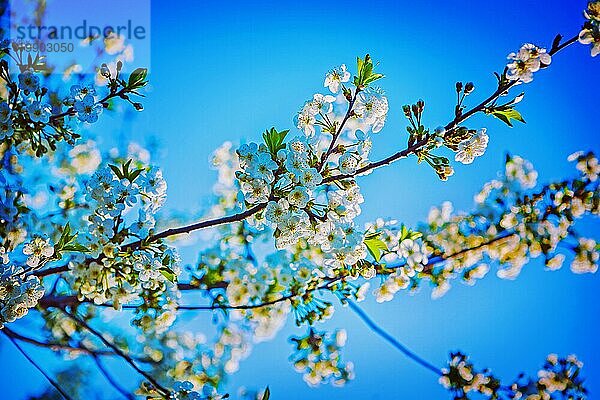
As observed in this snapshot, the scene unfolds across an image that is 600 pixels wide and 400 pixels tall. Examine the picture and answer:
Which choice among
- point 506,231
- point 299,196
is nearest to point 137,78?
point 299,196

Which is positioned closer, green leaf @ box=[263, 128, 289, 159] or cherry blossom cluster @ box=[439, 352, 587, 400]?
green leaf @ box=[263, 128, 289, 159]

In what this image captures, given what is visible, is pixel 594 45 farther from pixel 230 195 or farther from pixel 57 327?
pixel 57 327

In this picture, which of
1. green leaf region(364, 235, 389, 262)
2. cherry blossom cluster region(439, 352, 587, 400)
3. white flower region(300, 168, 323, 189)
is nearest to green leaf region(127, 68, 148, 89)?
white flower region(300, 168, 323, 189)

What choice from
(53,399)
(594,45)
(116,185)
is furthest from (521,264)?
(53,399)

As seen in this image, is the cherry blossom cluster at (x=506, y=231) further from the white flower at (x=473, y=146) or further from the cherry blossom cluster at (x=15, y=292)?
the cherry blossom cluster at (x=15, y=292)

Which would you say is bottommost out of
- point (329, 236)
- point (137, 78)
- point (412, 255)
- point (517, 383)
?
point (517, 383)

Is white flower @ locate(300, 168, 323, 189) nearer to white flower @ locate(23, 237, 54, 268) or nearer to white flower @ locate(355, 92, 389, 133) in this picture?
white flower @ locate(355, 92, 389, 133)

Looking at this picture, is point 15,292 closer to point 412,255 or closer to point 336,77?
point 336,77
